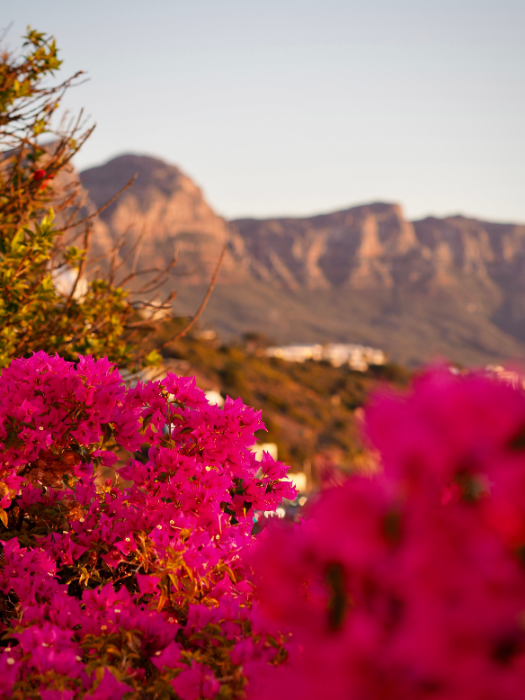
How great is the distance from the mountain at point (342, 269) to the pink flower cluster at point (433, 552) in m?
75.9

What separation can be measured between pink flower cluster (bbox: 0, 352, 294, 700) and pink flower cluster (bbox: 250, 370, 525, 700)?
675 millimetres

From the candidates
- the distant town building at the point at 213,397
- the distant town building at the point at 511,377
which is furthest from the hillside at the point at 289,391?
the distant town building at the point at 511,377

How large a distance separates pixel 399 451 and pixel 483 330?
10259 centimetres

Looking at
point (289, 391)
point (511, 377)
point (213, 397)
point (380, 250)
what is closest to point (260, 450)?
point (213, 397)

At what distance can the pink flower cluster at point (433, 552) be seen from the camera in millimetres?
918

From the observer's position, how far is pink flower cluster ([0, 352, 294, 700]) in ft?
5.72

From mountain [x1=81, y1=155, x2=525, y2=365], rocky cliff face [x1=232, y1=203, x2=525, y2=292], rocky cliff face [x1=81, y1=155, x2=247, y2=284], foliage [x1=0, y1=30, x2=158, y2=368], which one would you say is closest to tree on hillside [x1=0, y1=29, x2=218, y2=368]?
foliage [x1=0, y1=30, x2=158, y2=368]

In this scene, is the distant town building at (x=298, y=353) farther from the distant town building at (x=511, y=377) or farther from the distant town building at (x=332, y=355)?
the distant town building at (x=511, y=377)

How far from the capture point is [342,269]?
128250 millimetres

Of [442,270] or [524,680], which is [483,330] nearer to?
[442,270]

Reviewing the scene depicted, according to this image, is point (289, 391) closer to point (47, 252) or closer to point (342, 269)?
point (47, 252)

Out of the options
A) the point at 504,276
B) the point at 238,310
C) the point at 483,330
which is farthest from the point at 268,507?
the point at 504,276

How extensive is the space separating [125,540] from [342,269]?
128 meters

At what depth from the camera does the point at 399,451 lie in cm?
96
